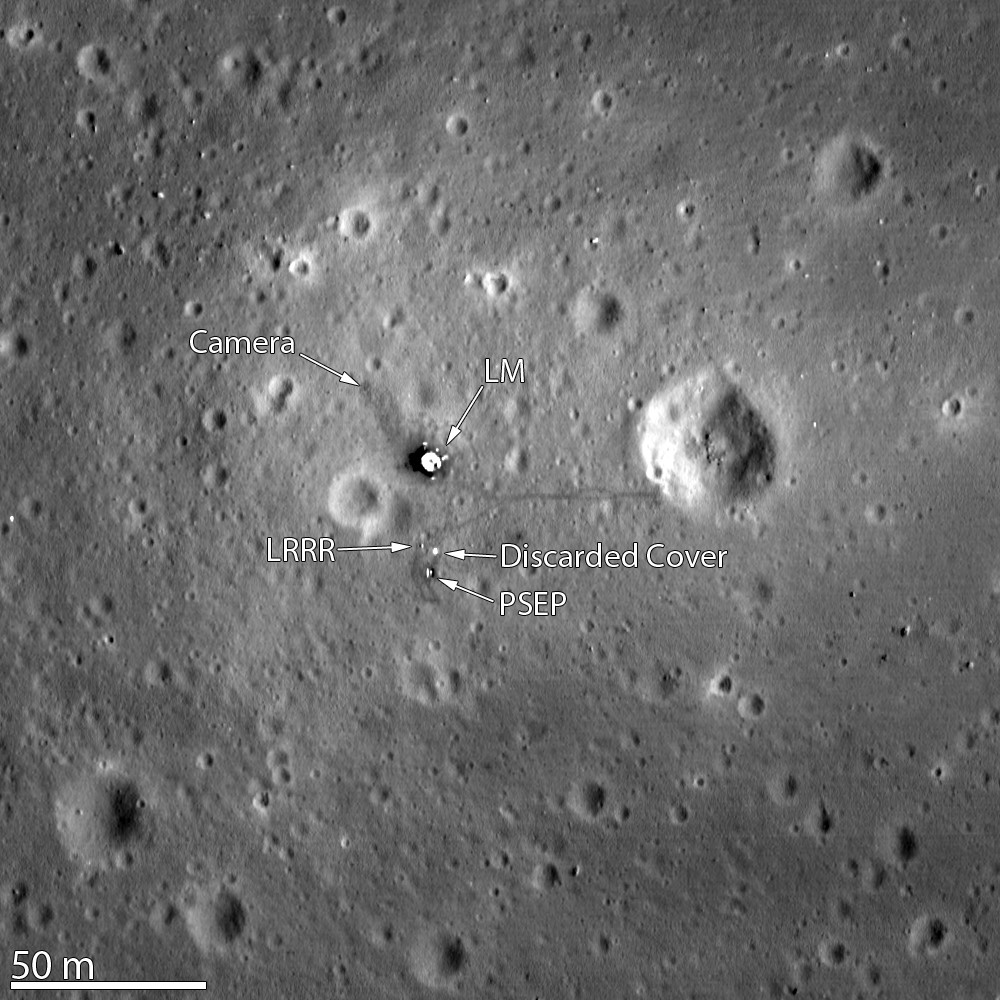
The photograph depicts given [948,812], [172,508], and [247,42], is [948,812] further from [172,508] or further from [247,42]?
[247,42]

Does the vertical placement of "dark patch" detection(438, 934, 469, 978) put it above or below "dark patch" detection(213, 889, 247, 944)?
below

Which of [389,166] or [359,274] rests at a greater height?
[389,166]

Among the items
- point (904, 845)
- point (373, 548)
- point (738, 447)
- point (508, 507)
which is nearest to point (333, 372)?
point (373, 548)

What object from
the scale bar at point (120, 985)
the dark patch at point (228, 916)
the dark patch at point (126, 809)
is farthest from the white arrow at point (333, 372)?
the scale bar at point (120, 985)

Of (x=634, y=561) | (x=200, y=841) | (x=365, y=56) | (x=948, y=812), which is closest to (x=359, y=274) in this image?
(x=365, y=56)

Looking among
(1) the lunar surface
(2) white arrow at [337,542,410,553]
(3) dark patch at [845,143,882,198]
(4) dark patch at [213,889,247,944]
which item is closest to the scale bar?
(1) the lunar surface

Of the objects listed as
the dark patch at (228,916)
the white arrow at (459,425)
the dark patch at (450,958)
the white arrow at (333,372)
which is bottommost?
the dark patch at (450,958)

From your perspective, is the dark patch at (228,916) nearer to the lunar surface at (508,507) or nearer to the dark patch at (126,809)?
the lunar surface at (508,507)

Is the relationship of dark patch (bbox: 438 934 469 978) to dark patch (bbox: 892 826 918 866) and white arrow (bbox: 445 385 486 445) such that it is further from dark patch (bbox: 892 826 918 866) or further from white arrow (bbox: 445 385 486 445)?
white arrow (bbox: 445 385 486 445)

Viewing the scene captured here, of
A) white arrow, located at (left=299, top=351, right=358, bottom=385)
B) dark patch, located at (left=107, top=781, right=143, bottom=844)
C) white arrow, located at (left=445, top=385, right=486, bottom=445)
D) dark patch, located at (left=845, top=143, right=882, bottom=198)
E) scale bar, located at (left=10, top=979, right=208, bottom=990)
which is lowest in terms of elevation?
scale bar, located at (left=10, top=979, right=208, bottom=990)
